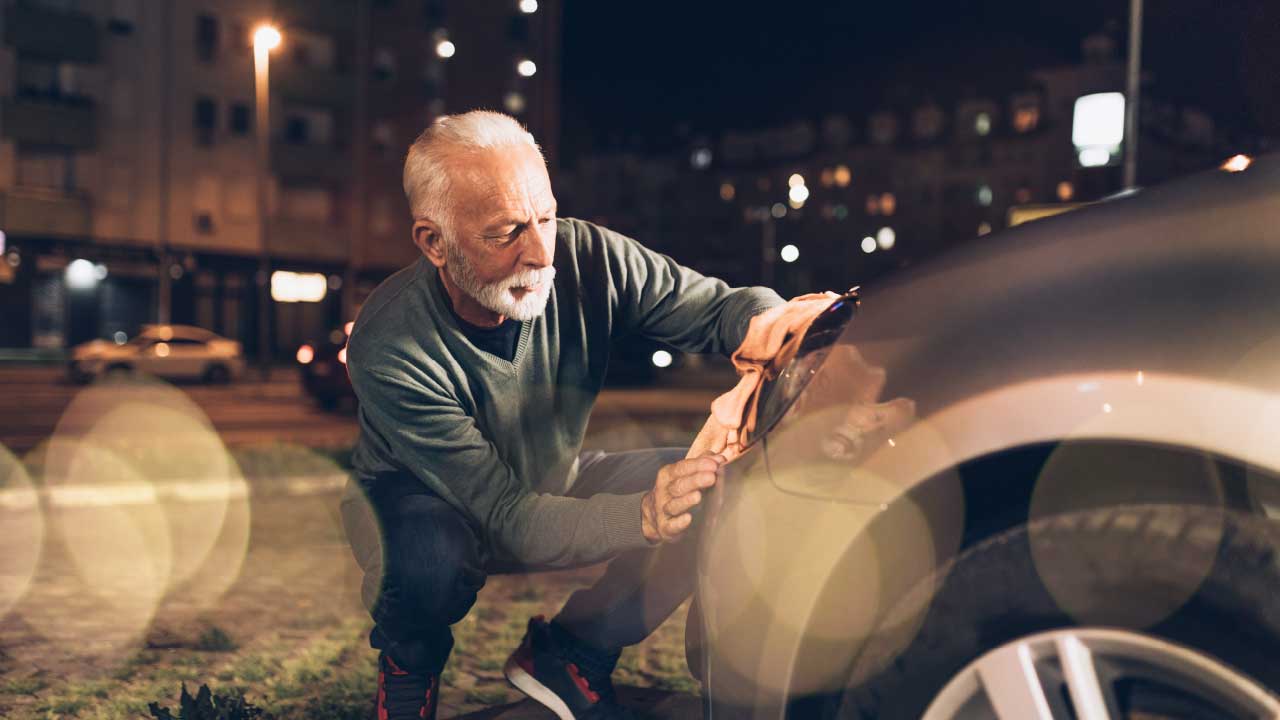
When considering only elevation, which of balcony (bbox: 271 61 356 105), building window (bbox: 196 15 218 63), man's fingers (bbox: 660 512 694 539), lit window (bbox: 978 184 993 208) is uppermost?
building window (bbox: 196 15 218 63)

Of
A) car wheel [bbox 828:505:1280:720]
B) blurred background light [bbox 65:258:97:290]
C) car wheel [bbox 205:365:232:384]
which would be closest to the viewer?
car wheel [bbox 828:505:1280:720]

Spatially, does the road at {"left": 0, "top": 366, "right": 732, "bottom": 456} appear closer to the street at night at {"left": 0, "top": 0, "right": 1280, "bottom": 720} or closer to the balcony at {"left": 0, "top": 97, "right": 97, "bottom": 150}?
the street at night at {"left": 0, "top": 0, "right": 1280, "bottom": 720}

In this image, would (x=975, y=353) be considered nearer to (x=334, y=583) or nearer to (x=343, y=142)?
(x=334, y=583)

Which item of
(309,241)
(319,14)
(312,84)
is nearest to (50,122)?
(309,241)

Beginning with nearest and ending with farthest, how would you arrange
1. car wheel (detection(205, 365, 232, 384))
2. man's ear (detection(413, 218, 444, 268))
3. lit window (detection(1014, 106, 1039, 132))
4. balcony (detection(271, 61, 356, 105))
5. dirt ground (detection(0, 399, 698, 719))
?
man's ear (detection(413, 218, 444, 268)) < dirt ground (detection(0, 399, 698, 719)) < car wheel (detection(205, 365, 232, 384)) < balcony (detection(271, 61, 356, 105)) < lit window (detection(1014, 106, 1039, 132))

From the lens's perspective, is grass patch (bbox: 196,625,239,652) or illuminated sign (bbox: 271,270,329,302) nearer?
grass patch (bbox: 196,625,239,652)

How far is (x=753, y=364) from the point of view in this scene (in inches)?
85.0

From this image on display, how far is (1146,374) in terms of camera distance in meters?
1.32

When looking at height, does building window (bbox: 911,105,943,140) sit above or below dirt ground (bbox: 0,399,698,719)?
above

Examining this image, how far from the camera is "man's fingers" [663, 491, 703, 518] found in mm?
1928

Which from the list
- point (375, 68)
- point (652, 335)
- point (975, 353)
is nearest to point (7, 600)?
point (652, 335)

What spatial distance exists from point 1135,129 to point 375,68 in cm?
3294

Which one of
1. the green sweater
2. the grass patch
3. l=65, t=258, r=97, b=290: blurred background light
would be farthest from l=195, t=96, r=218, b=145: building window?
the green sweater

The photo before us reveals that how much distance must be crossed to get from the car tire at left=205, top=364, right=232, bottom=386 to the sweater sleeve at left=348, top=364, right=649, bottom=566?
968 inches
